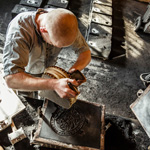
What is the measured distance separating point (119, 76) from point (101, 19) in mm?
1796

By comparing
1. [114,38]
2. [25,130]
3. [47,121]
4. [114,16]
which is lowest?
[25,130]

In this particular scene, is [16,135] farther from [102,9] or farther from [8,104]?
[102,9]

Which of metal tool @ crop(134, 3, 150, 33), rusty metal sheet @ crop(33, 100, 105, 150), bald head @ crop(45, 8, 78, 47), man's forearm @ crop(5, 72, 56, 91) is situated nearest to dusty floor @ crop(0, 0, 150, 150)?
metal tool @ crop(134, 3, 150, 33)

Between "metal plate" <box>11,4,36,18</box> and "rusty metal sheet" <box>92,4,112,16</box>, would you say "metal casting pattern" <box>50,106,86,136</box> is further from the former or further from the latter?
"rusty metal sheet" <box>92,4,112,16</box>

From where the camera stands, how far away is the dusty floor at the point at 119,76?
296 cm

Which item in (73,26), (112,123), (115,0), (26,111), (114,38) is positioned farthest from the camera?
(115,0)

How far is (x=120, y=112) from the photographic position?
3.50 meters

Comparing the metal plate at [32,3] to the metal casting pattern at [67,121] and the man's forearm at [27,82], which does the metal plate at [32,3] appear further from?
the man's forearm at [27,82]

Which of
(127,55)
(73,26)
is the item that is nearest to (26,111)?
(73,26)

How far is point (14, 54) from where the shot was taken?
1.65m

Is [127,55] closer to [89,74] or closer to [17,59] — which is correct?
[89,74]

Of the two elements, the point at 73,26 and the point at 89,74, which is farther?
the point at 89,74

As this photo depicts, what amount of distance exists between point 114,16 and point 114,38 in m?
1.10

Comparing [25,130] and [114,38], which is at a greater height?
[114,38]
